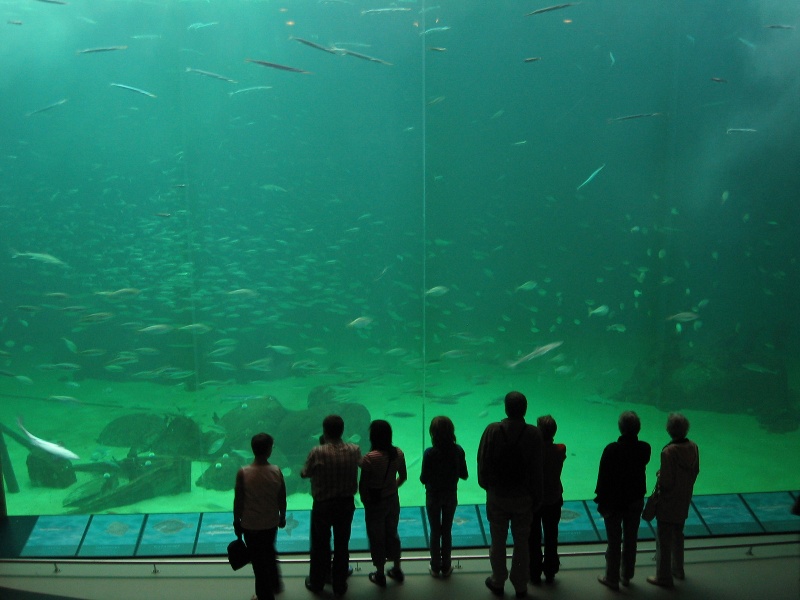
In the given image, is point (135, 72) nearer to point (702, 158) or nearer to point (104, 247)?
point (104, 247)

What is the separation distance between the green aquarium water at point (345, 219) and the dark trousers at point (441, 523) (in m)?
2.62

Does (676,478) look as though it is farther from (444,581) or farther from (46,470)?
(46,470)

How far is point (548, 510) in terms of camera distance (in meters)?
3.07

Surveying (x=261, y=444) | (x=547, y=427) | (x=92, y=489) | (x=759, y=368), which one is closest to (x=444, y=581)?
(x=547, y=427)

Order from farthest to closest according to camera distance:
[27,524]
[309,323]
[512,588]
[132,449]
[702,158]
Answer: [309,323], [702,158], [132,449], [27,524], [512,588]

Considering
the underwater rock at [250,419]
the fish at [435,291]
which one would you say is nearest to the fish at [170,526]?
the underwater rock at [250,419]

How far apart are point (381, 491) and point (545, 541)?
1.00 m

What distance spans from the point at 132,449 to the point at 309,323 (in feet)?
8.80

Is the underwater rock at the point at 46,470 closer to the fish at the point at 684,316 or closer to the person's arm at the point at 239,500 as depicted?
the person's arm at the point at 239,500

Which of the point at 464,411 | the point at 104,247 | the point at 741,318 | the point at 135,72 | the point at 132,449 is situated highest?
the point at 135,72

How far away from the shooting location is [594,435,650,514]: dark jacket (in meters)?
2.92

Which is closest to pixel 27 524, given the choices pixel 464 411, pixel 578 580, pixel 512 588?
pixel 512 588

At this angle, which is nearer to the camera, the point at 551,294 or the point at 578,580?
the point at 578,580

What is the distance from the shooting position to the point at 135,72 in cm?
534
